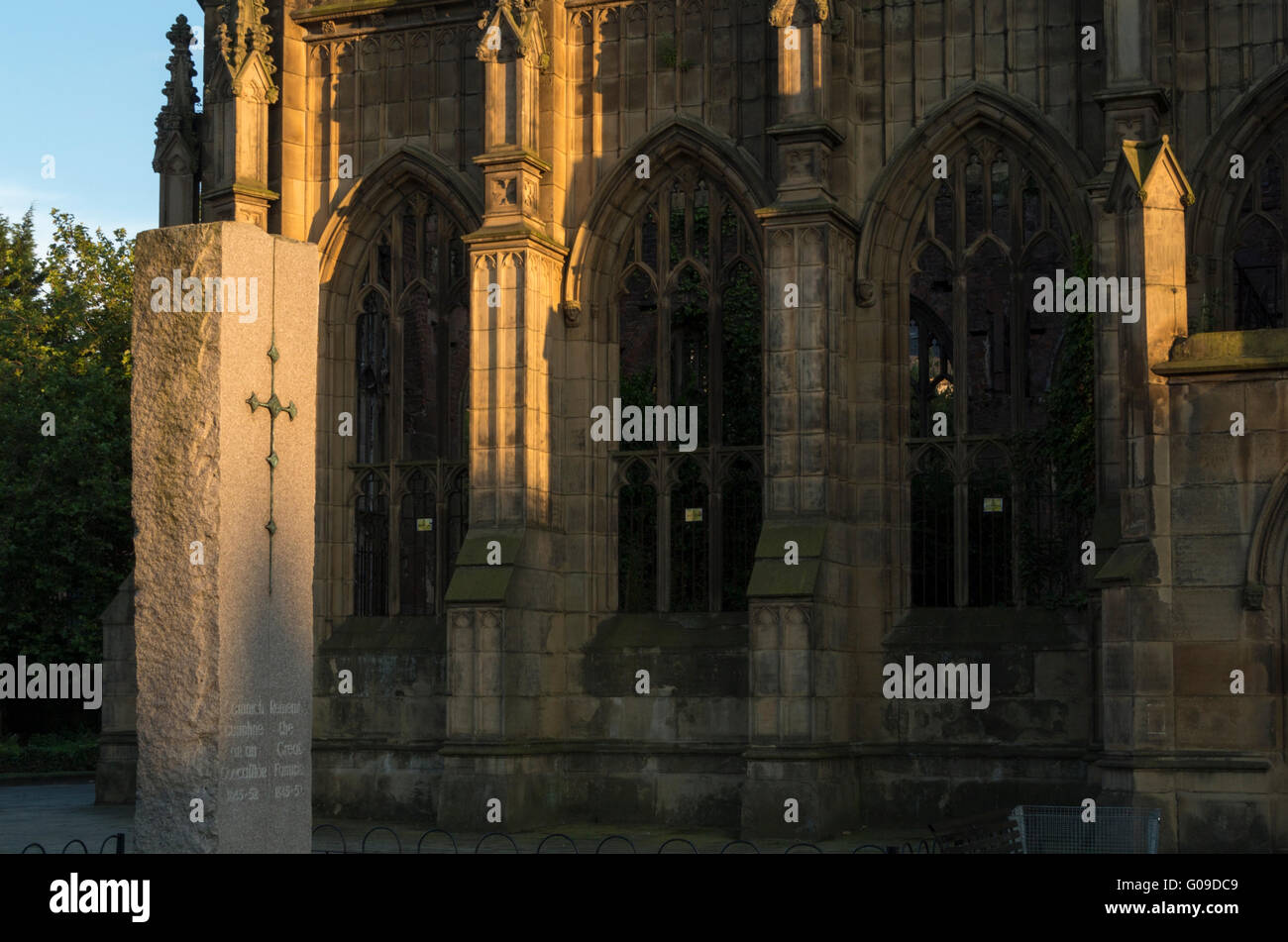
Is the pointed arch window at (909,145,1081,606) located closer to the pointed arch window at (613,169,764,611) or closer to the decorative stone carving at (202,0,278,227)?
the pointed arch window at (613,169,764,611)

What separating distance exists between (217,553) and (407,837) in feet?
34.6

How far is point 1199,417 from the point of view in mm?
15258

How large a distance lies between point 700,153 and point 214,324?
12565mm

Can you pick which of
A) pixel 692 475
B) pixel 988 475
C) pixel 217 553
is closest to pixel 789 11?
pixel 988 475

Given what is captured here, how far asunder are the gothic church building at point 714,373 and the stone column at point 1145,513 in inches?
72.8

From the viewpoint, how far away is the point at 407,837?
2084cm

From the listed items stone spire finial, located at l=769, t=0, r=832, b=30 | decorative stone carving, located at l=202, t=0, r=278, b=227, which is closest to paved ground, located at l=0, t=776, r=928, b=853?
decorative stone carving, located at l=202, t=0, r=278, b=227

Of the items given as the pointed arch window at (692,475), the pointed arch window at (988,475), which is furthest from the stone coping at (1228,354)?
the pointed arch window at (692,475)

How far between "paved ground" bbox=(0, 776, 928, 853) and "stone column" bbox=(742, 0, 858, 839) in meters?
0.80

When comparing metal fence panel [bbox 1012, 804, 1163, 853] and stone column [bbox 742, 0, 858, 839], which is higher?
stone column [bbox 742, 0, 858, 839]

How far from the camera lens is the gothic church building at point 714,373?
20562 mm

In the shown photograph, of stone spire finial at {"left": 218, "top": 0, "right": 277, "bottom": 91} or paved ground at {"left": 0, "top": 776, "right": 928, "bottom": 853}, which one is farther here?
stone spire finial at {"left": 218, "top": 0, "right": 277, "bottom": 91}

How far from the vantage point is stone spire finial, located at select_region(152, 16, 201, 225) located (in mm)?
25438

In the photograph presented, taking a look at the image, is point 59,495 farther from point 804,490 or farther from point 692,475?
point 804,490
